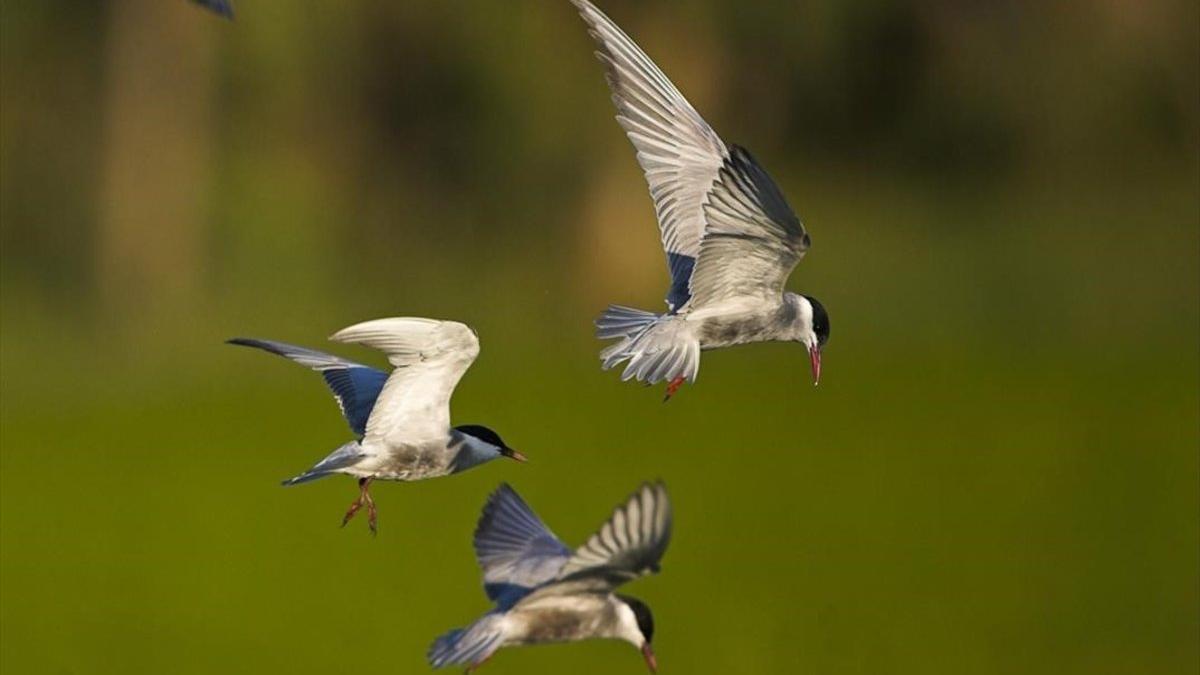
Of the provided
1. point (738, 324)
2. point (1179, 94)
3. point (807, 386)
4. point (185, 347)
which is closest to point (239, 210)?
point (185, 347)

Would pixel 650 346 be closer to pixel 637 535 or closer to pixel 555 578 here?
pixel 555 578

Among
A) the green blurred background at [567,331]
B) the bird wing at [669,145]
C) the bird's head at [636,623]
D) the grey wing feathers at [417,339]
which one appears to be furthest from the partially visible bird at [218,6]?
the green blurred background at [567,331]

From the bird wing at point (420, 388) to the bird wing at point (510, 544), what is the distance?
221mm

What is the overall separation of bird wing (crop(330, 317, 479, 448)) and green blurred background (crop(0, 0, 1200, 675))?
5846 mm

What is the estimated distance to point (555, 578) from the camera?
15.8 feet

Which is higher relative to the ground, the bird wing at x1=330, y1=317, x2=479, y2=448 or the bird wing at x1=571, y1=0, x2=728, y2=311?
the bird wing at x1=571, y1=0, x2=728, y2=311

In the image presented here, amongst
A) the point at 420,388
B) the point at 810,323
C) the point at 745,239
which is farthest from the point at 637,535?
the point at 810,323

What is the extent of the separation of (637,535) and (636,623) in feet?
1.45

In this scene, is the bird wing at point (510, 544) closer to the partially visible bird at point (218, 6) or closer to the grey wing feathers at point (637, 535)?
the grey wing feathers at point (637, 535)

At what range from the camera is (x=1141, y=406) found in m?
14.4

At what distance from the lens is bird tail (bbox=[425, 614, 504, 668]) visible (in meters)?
4.66

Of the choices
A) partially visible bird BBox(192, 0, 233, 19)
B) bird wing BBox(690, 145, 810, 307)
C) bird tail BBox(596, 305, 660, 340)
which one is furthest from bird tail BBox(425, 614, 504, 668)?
partially visible bird BBox(192, 0, 233, 19)

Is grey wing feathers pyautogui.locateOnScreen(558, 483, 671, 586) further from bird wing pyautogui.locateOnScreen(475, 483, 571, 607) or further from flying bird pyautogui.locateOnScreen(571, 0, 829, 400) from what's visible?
flying bird pyautogui.locateOnScreen(571, 0, 829, 400)

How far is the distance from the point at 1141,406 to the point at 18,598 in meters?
5.93
